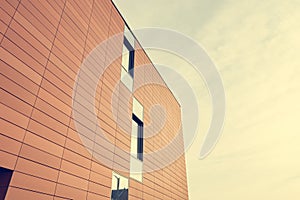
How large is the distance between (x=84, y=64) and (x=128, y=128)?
19.0 ft

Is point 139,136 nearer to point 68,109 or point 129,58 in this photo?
point 129,58

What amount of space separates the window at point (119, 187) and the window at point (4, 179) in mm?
6128

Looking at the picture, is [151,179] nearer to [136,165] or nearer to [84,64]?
[136,165]

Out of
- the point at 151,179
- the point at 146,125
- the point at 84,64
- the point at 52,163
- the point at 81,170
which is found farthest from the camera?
the point at 146,125

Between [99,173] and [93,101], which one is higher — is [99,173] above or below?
below

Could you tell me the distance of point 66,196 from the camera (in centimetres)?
810

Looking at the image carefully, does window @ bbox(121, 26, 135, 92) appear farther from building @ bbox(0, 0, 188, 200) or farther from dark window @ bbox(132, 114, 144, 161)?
dark window @ bbox(132, 114, 144, 161)

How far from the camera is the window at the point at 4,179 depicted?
621 cm

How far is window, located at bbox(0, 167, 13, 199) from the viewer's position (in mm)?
6207

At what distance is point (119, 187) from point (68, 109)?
597cm

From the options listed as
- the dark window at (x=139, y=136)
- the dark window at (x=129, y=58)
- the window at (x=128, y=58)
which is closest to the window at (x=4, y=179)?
the dark window at (x=139, y=136)

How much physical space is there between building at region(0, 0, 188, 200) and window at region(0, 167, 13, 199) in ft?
0.10

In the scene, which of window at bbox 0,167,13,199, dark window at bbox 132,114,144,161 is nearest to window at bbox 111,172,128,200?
dark window at bbox 132,114,144,161

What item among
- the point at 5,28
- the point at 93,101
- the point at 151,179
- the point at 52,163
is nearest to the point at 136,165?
the point at 151,179
